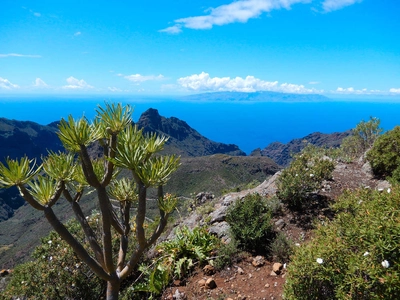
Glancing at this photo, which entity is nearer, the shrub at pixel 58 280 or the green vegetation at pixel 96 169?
the green vegetation at pixel 96 169

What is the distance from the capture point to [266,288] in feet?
18.7

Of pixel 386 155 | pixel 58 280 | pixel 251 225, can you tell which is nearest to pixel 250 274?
pixel 251 225

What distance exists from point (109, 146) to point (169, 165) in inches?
38.6

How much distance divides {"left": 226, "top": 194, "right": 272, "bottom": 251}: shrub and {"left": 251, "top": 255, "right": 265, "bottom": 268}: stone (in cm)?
34

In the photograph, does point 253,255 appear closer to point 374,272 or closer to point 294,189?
point 294,189

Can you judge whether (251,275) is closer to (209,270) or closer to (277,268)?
(277,268)

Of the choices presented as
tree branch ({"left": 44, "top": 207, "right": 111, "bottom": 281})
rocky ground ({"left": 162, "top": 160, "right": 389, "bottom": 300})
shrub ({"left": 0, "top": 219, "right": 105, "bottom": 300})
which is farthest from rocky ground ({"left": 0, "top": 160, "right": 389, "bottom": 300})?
shrub ({"left": 0, "top": 219, "right": 105, "bottom": 300})

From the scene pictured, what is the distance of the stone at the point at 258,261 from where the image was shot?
6.44 metres

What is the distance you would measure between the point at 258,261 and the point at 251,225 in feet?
2.75

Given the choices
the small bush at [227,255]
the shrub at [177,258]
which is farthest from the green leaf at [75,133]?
the small bush at [227,255]

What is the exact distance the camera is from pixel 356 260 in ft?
11.2

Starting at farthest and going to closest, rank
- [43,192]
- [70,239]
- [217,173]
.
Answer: [217,173]
[70,239]
[43,192]

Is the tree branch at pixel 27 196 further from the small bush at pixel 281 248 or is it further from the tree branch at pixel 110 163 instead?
the small bush at pixel 281 248

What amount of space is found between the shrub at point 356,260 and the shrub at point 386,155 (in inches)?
250
